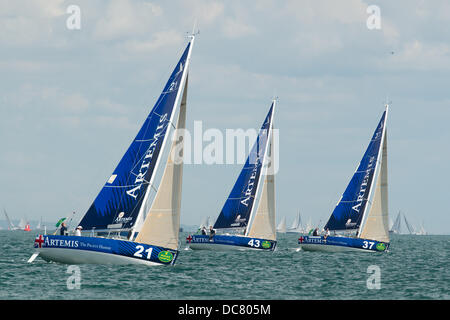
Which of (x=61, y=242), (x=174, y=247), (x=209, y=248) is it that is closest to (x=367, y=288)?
(x=174, y=247)

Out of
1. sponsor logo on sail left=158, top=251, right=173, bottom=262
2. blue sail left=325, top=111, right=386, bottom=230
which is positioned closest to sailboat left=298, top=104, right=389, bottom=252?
blue sail left=325, top=111, right=386, bottom=230

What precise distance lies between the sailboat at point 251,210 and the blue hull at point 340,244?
2791 millimetres

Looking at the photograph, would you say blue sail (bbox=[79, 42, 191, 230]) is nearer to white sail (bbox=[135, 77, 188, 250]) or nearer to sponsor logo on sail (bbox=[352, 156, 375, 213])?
white sail (bbox=[135, 77, 188, 250])

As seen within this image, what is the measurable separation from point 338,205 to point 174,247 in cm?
2750

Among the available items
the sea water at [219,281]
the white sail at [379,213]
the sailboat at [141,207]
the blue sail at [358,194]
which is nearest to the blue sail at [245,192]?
the blue sail at [358,194]

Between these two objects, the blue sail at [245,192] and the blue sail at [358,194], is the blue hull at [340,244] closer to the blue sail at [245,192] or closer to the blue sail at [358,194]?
the blue sail at [358,194]

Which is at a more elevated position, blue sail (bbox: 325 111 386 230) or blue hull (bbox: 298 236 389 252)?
blue sail (bbox: 325 111 386 230)

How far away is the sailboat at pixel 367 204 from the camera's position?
186ft

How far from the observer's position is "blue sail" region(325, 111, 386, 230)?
5800 cm

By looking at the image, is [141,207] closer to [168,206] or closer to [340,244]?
[168,206]

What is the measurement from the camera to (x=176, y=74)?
3391 centimetres

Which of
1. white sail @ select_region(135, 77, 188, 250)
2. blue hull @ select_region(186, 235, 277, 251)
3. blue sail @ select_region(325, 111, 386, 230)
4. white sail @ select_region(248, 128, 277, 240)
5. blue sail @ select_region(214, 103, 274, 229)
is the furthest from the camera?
blue sail @ select_region(214, 103, 274, 229)

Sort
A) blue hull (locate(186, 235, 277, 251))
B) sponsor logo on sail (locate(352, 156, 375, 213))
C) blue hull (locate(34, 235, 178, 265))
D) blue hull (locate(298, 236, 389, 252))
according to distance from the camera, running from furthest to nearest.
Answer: sponsor logo on sail (locate(352, 156, 375, 213)), blue hull (locate(298, 236, 389, 252)), blue hull (locate(186, 235, 277, 251)), blue hull (locate(34, 235, 178, 265))
